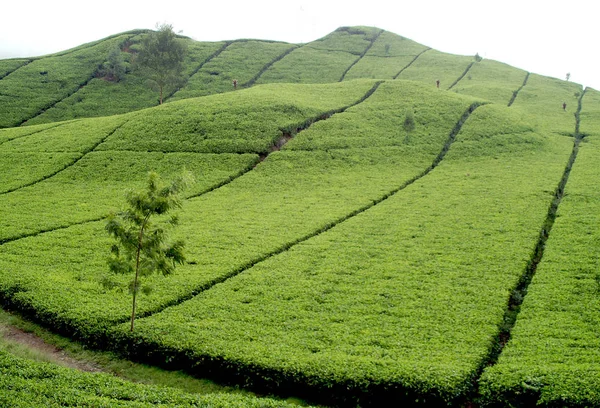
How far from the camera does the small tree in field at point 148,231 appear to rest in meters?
17.3

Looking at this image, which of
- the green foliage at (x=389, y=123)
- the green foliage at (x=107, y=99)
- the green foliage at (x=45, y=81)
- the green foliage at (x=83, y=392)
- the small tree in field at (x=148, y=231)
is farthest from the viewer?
the green foliage at (x=107, y=99)

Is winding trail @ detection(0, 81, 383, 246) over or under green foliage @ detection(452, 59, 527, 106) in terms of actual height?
under

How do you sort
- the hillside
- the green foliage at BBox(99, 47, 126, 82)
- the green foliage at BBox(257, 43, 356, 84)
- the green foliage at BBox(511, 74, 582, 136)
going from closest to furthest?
the hillside < the green foliage at BBox(511, 74, 582, 136) < the green foliage at BBox(99, 47, 126, 82) < the green foliage at BBox(257, 43, 356, 84)

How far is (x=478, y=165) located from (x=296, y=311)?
2984 centimetres

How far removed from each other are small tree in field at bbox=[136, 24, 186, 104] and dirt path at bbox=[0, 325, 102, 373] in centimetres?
5623

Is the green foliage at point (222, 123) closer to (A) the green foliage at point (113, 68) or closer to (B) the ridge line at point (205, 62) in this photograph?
(B) the ridge line at point (205, 62)

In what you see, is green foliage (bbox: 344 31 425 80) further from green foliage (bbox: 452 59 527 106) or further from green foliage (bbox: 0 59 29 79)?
green foliage (bbox: 0 59 29 79)

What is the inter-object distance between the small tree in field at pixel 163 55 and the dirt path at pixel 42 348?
56.2 metres

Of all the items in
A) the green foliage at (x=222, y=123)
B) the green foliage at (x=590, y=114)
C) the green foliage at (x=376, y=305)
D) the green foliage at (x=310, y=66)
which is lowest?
the green foliage at (x=376, y=305)

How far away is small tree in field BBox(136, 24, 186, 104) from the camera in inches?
2768

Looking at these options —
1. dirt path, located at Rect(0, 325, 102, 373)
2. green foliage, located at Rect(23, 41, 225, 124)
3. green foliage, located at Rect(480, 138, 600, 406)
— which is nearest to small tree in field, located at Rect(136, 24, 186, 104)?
green foliage, located at Rect(23, 41, 225, 124)

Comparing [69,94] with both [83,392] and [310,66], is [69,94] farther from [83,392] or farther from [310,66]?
[83,392]

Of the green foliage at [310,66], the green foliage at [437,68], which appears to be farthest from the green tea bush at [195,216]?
the green foliage at [310,66]

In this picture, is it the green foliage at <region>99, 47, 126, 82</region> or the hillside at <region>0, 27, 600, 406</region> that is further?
the green foliage at <region>99, 47, 126, 82</region>
